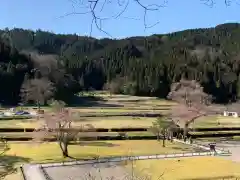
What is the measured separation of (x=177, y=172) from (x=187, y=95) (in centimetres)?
3403

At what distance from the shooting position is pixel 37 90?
5856 cm

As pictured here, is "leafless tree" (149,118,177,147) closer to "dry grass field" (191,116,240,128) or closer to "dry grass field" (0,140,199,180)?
"dry grass field" (0,140,199,180)

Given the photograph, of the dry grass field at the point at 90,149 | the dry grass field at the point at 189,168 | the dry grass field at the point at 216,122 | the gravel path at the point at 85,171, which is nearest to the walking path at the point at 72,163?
the gravel path at the point at 85,171

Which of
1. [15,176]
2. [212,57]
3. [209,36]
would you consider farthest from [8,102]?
[209,36]

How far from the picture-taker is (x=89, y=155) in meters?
28.4

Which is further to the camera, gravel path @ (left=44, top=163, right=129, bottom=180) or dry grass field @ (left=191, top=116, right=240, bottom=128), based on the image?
dry grass field @ (left=191, top=116, right=240, bottom=128)

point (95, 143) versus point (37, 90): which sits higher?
point (37, 90)

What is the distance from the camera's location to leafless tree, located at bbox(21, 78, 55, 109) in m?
58.7

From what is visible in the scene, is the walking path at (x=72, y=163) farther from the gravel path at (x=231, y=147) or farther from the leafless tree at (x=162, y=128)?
the leafless tree at (x=162, y=128)

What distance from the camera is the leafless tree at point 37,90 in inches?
2312

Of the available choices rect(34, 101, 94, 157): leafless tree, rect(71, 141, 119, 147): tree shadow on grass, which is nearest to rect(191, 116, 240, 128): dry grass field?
rect(71, 141, 119, 147): tree shadow on grass

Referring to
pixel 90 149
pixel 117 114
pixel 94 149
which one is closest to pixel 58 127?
pixel 90 149

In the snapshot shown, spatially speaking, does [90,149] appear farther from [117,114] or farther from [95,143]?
[117,114]

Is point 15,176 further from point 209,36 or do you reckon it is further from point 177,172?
point 209,36
